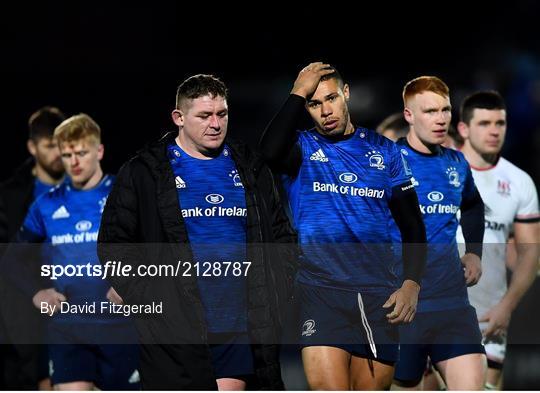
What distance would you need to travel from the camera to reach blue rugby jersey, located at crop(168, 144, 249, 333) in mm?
5406

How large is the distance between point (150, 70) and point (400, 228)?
299 inches

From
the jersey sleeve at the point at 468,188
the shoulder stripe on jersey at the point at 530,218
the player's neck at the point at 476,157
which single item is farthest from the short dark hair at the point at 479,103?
the jersey sleeve at the point at 468,188

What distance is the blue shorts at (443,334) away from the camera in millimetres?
6234

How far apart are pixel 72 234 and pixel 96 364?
33.4 inches

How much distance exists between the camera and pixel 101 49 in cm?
1320

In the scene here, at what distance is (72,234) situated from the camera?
6918 millimetres

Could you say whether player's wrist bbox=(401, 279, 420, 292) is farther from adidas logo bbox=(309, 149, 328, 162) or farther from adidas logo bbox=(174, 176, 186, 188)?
adidas logo bbox=(174, 176, 186, 188)

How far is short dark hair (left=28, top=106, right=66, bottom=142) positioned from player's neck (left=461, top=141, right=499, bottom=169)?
2.86m

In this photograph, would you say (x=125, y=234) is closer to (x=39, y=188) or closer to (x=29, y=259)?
(x=29, y=259)

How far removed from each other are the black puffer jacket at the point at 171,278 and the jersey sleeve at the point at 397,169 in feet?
2.15

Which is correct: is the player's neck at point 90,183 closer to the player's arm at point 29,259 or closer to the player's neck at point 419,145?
the player's arm at point 29,259

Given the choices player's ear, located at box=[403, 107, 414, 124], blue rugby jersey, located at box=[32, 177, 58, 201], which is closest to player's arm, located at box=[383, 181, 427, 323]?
player's ear, located at box=[403, 107, 414, 124]

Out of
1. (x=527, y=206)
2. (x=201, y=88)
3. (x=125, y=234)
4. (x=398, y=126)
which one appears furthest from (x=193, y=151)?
(x=527, y=206)

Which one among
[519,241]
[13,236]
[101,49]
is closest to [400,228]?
[519,241]
